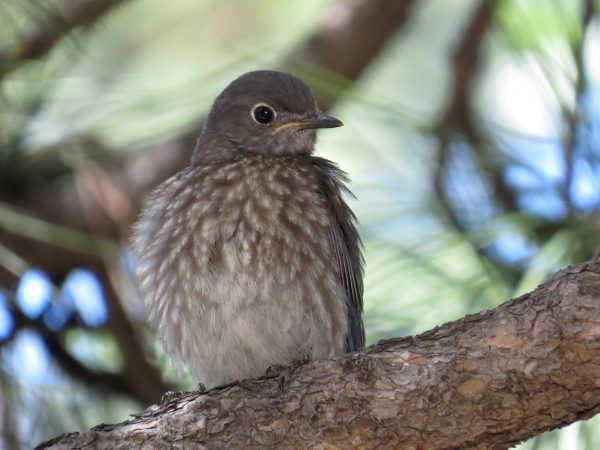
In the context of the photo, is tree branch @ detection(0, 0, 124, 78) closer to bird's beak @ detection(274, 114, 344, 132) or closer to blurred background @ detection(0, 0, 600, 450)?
blurred background @ detection(0, 0, 600, 450)

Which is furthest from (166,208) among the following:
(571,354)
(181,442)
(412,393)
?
(571,354)

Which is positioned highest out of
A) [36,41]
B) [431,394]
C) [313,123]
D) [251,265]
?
Answer: [36,41]

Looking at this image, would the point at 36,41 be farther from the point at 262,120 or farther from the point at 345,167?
the point at 345,167

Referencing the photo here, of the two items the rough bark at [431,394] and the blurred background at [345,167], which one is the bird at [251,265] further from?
the rough bark at [431,394]

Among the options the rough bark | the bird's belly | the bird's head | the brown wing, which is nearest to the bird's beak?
the bird's head

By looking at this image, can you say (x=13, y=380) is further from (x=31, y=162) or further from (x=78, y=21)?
(x=78, y=21)

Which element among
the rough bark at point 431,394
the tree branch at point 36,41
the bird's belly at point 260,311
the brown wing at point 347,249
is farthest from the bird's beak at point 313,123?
the rough bark at point 431,394

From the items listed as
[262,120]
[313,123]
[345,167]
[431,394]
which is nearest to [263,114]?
[262,120]
